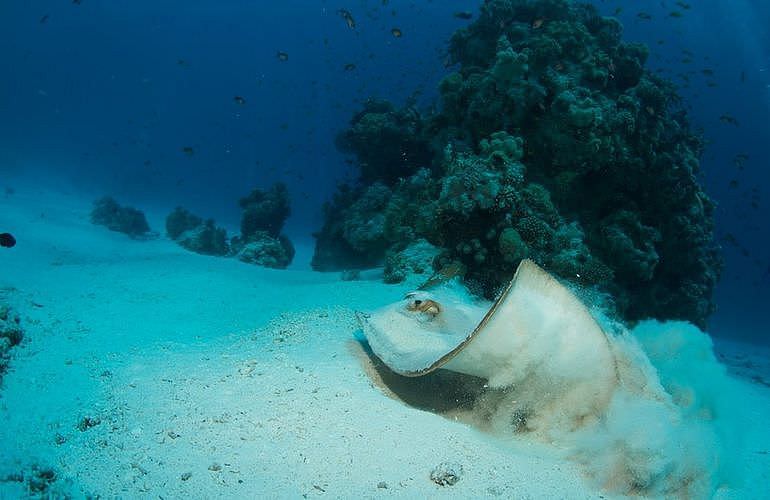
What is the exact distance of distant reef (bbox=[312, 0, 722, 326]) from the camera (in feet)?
23.1

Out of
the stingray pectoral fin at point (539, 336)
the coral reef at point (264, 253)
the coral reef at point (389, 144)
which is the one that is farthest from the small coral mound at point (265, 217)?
the stingray pectoral fin at point (539, 336)

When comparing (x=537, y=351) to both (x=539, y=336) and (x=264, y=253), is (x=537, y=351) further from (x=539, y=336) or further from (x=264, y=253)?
(x=264, y=253)

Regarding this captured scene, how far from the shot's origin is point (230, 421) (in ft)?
10.8

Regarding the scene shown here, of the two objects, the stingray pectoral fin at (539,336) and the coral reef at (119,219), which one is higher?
the stingray pectoral fin at (539,336)

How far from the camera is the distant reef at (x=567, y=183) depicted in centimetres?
705

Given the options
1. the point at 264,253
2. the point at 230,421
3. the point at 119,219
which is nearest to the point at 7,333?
the point at 230,421

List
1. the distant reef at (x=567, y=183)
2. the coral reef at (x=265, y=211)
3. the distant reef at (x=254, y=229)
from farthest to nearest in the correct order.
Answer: the coral reef at (x=265, y=211)
the distant reef at (x=254, y=229)
the distant reef at (x=567, y=183)

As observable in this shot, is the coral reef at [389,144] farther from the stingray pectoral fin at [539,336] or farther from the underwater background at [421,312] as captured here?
the stingray pectoral fin at [539,336]

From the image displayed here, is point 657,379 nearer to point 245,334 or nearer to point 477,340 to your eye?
point 477,340

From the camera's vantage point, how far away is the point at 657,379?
3.80 metres

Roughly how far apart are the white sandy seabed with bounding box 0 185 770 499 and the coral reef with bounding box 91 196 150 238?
17.4m

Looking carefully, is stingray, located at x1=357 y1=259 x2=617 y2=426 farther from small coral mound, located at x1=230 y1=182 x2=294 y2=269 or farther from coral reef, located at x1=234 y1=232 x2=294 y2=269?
small coral mound, located at x1=230 y1=182 x2=294 y2=269

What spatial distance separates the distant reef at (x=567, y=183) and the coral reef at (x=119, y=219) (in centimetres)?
1558

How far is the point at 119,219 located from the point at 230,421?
22937 millimetres
